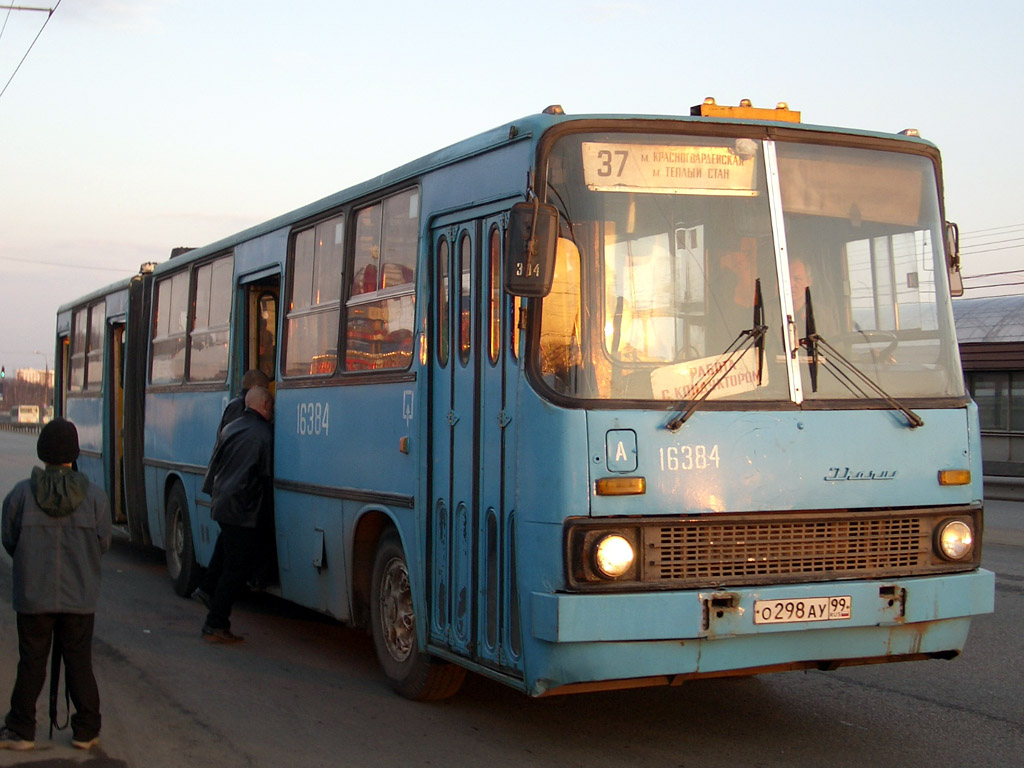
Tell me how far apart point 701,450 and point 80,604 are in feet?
9.65

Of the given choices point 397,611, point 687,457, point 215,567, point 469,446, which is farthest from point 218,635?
point 687,457

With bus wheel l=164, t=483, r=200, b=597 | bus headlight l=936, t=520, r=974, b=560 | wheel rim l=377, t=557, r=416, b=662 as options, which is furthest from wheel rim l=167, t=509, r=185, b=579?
bus headlight l=936, t=520, r=974, b=560

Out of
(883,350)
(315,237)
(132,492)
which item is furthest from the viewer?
(132,492)

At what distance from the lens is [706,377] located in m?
5.87

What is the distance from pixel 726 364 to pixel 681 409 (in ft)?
1.05

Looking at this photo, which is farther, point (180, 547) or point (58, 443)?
point (180, 547)

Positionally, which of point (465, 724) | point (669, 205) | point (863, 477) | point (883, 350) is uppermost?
point (669, 205)

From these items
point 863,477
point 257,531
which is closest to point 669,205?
point 863,477

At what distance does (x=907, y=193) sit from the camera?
21.4ft

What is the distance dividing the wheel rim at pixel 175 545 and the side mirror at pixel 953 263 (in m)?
7.57

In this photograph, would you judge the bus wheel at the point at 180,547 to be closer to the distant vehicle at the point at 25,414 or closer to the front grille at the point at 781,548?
the front grille at the point at 781,548

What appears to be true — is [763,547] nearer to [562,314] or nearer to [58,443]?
[562,314]

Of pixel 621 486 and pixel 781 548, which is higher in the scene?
pixel 621 486

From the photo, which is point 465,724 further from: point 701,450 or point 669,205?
point 669,205
